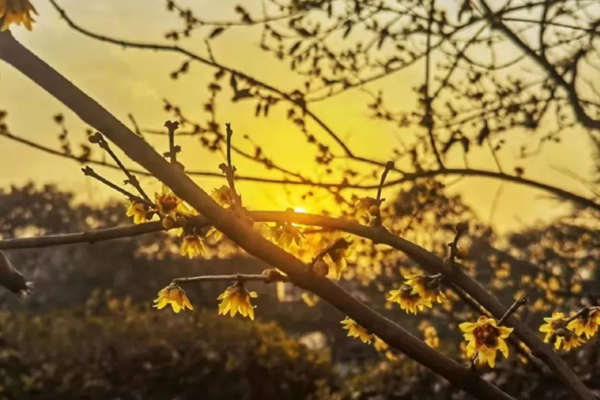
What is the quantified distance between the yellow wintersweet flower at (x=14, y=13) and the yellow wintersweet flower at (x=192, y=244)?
21.0 inches

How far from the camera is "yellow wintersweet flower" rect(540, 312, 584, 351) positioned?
1691 mm

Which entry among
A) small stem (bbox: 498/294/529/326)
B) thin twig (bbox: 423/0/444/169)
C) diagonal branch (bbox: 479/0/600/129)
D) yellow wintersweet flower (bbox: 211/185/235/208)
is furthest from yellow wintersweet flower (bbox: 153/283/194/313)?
diagonal branch (bbox: 479/0/600/129)

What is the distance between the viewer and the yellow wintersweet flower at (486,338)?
1.44 m

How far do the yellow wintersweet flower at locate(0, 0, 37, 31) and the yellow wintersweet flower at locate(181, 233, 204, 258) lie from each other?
21.0 inches

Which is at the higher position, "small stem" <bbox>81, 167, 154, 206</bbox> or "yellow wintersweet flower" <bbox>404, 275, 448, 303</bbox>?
"small stem" <bbox>81, 167, 154, 206</bbox>

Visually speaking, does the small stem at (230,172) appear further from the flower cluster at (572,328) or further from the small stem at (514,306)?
the flower cluster at (572,328)

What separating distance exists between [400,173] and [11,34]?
272cm

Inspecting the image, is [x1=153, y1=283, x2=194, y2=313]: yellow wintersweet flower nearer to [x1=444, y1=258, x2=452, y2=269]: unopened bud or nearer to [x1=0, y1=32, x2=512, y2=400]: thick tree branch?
[x1=0, y1=32, x2=512, y2=400]: thick tree branch

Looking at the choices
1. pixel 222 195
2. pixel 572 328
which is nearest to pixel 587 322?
pixel 572 328

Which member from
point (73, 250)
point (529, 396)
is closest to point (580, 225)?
point (529, 396)

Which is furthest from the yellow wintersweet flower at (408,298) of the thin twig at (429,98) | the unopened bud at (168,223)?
the thin twig at (429,98)

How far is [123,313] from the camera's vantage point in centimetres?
825

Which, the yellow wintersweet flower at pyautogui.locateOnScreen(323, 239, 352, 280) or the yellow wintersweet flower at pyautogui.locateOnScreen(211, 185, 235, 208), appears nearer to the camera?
the yellow wintersweet flower at pyautogui.locateOnScreen(323, 239, 352, 280)

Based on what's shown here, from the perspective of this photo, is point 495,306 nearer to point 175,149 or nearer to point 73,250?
point 175,149
